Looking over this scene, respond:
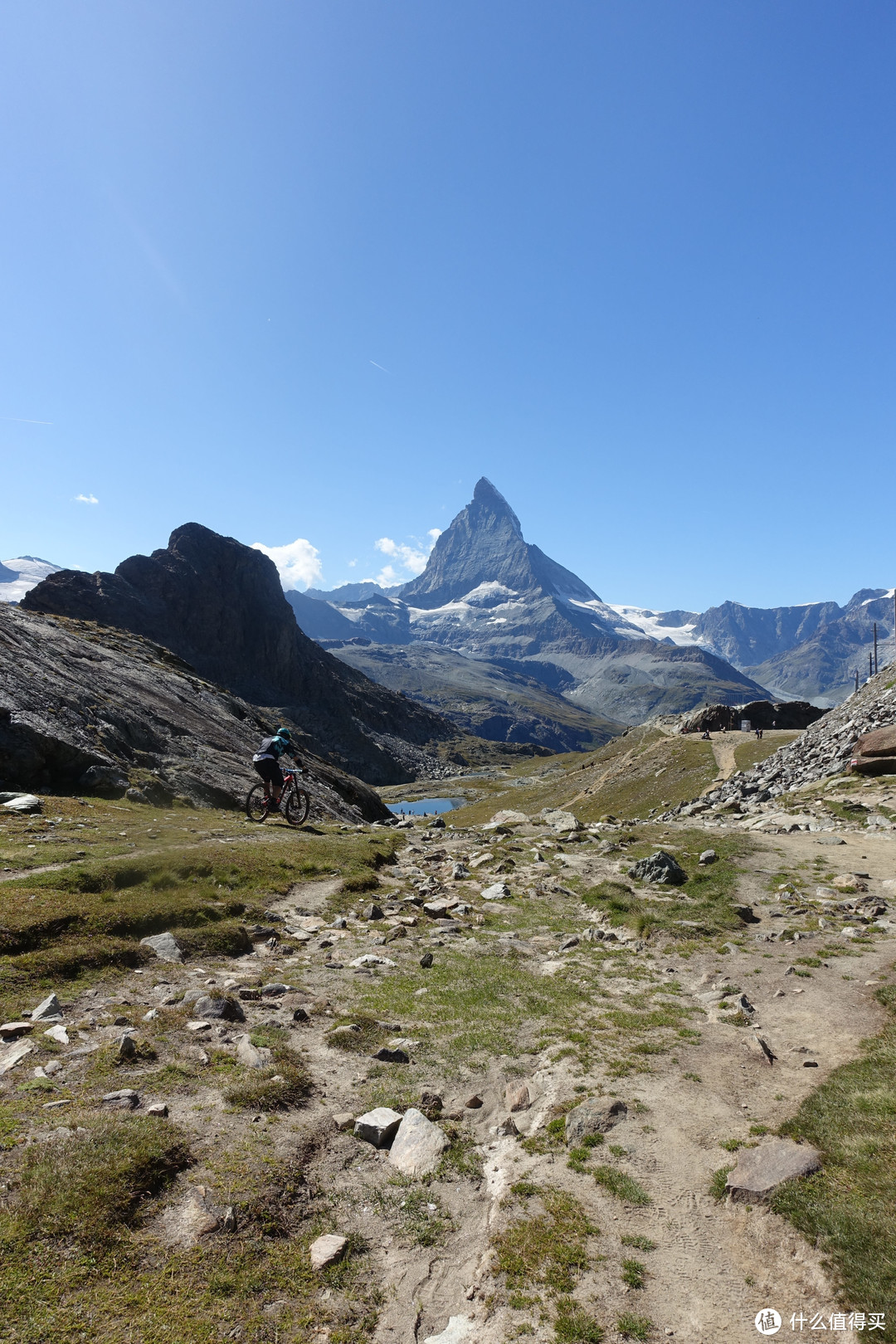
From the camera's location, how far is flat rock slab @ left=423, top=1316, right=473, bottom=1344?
21.4 feet

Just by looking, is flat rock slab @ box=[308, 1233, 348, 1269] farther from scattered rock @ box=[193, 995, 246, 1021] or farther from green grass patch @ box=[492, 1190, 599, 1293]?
scattered rock @ box=[193, 995, 246, 1021]

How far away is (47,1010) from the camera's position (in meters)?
11.4

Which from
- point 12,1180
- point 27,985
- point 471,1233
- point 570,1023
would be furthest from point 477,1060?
point 27,985

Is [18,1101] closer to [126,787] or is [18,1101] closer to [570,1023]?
[570,1023]

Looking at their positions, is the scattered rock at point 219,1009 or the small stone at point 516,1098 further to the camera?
the scattered rock at point 219,1009

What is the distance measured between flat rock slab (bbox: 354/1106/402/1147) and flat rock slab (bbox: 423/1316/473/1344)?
2.94m

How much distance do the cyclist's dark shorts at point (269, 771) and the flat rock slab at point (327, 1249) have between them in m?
23.8

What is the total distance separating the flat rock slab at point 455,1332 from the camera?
6520 mm

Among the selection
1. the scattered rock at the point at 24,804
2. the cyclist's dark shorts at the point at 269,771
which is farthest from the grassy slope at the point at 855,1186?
the scattered rock at the point at 24,804

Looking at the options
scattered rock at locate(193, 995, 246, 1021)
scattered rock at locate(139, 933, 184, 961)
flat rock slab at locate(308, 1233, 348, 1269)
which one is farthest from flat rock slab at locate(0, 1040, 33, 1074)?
flat rock slab at locate(308, 1233, 348, 1269)

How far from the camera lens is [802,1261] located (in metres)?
7.24

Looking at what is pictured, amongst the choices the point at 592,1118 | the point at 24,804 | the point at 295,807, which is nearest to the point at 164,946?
the point at 592,1118

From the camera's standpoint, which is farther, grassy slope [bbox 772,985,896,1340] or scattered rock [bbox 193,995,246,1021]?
scattered rock [bbox 193,995,246,1021]

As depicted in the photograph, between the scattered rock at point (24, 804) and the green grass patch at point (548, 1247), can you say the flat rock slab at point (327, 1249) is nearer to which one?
the green grass patch at point (548, 1247)
